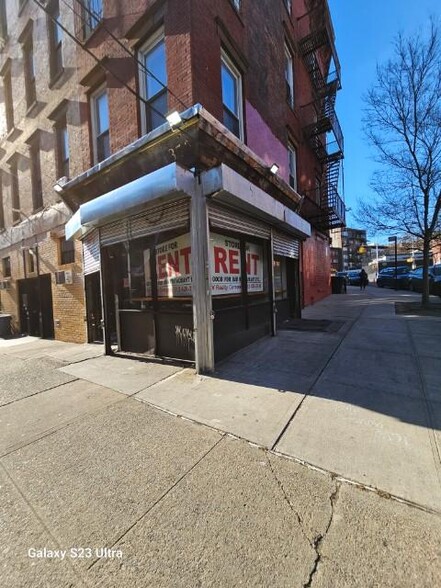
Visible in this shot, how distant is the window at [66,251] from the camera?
30.8ft

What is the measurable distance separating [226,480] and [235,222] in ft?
15.7

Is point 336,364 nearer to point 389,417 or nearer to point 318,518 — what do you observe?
point 389,417

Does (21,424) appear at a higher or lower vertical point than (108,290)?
lower

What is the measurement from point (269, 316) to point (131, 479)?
5.93m

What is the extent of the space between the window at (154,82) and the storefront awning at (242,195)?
2419 millimetres

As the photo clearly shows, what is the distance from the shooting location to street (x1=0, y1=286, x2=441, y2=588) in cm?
168

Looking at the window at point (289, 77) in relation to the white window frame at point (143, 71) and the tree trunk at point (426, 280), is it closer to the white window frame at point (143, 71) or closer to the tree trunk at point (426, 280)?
the white window frame at point (143, 71)

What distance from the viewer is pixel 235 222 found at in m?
6.03

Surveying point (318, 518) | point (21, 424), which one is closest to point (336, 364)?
point (318, 518)

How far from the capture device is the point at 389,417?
10.7ft

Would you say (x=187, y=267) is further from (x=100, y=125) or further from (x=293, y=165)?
(x=293, y=165)

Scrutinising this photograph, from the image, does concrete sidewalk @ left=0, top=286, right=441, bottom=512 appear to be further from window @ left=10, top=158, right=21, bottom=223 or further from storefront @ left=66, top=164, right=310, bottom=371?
window @ left=10, top=158, right=21, bottom=223

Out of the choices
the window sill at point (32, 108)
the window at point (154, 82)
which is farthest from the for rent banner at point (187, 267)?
the window sill at point (32, 108)

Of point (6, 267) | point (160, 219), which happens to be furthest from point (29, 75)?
point (160, 219)
